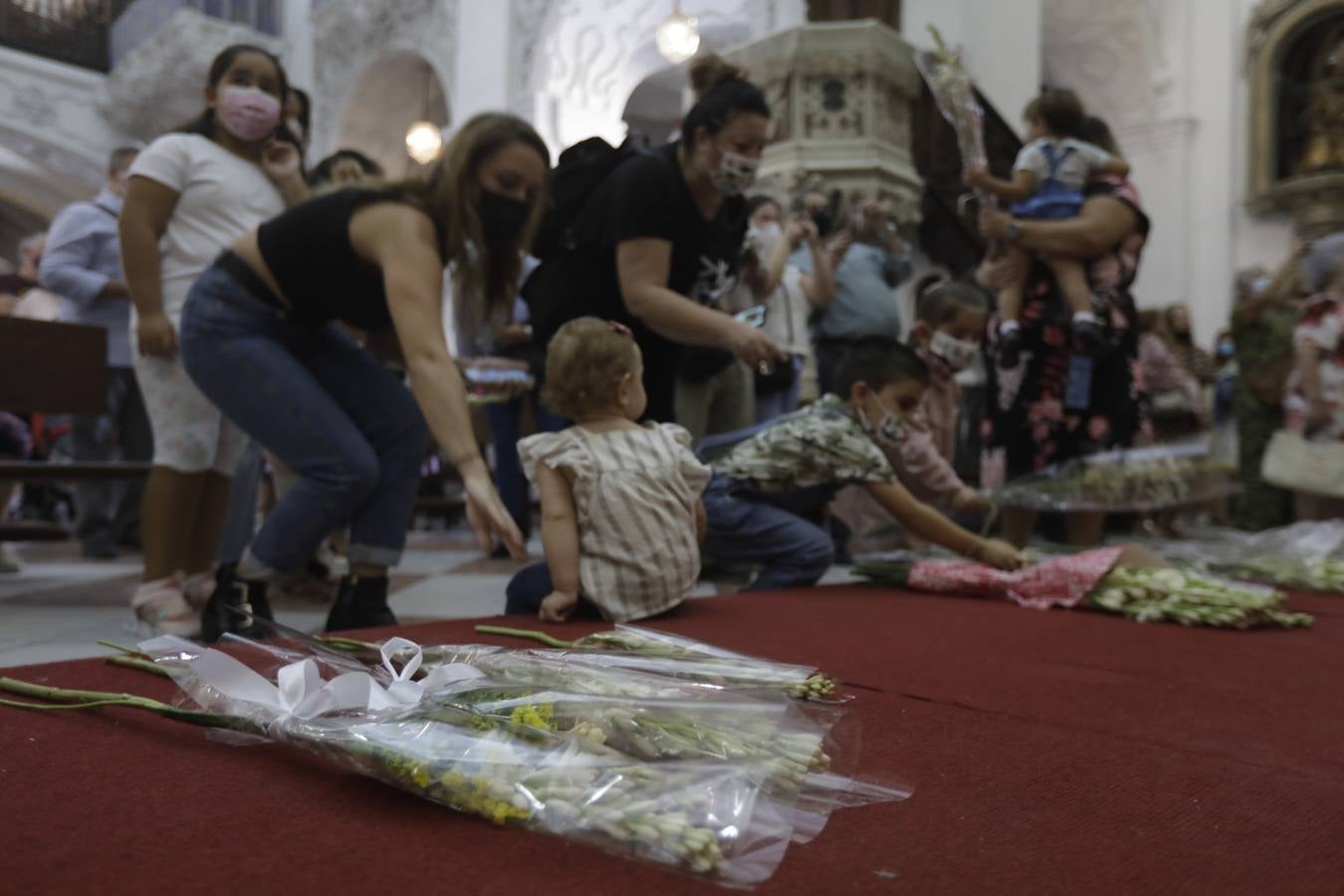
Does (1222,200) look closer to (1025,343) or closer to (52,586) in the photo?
(1025,343)

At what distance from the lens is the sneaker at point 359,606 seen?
1969 millimetres

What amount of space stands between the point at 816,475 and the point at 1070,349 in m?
1.03

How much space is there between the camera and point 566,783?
72 cm

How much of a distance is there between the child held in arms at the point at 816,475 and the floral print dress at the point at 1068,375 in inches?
24.7

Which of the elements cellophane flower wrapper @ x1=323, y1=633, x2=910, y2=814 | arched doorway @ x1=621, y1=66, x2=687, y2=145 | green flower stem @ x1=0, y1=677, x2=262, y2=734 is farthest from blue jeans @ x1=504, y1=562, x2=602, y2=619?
arched doorway @ x1=621, y1=66, x2=687, y2=145

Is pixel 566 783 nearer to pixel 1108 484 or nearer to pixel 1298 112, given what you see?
pixel 1108 484

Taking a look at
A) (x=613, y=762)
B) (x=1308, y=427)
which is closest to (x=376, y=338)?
(x=613, y=762)

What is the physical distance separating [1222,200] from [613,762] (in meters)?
11.6

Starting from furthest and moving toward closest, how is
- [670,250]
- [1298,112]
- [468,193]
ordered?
[1298,112] < [670,250] < [468,193]

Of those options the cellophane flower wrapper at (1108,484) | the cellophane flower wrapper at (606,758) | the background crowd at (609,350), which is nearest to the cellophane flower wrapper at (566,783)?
the cellophane flower wrapper at (606,758)

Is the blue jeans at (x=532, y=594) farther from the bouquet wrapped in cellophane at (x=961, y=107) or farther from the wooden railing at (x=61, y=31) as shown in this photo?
the wooden railing at (x=61, y=31)

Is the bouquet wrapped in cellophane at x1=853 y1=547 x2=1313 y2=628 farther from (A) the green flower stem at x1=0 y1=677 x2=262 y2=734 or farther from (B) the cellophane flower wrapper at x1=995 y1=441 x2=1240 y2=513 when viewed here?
(A) the green flower stem at x1=0 y1=677 x2=262 y2=734

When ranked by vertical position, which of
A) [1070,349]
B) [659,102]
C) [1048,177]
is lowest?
[1070,349]

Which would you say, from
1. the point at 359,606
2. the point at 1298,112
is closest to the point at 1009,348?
the point at 359,606
